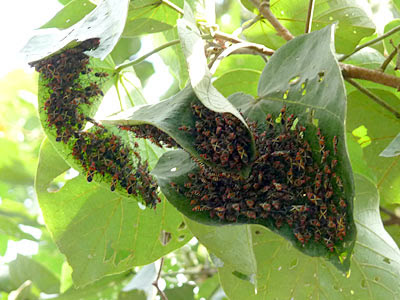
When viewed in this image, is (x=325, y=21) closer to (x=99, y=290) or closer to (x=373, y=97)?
(x=373, y=97)

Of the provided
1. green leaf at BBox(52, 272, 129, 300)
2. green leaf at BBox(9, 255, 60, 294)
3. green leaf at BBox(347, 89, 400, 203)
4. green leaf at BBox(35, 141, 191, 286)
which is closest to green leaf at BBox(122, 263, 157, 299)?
green leaf at BBox(35, 141, 191, 286)

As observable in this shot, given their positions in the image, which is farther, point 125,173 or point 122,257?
point 122,257

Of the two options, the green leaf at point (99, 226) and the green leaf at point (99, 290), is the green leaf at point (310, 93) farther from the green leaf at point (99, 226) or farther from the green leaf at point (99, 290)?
the green leaf at point (99, 290)

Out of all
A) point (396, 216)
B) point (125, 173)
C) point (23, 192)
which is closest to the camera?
point (125, 173)

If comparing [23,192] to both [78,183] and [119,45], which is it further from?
[78,183]

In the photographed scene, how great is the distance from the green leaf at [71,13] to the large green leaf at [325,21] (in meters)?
0.47

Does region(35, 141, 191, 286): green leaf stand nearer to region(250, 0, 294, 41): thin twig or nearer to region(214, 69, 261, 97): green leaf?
region(214, 69, 261, 97): green leaf

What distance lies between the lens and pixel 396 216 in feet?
5.55

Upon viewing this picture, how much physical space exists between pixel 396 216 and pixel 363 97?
51 centimetres

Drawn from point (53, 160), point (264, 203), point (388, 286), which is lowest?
point (388, 286)

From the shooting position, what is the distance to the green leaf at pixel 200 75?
708mm

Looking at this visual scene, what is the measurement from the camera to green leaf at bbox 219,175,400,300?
3.68 ft

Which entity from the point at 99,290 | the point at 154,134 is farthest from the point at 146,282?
the point at 154,134

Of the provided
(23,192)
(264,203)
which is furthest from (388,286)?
(23,192)
